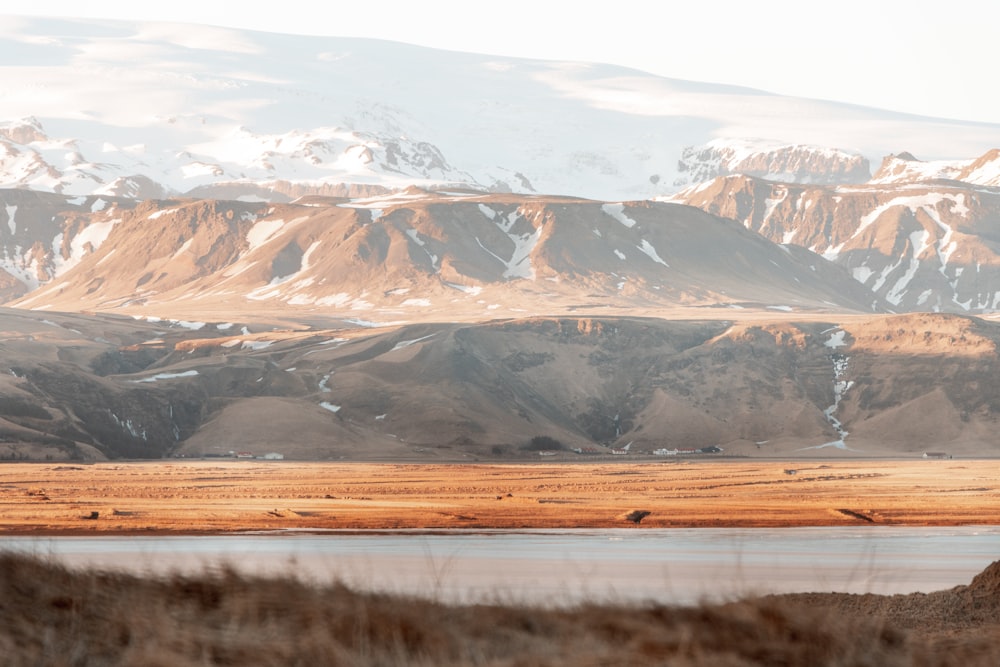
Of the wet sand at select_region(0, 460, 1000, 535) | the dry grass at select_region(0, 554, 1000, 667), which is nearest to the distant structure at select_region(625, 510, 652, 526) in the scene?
the wet sand at select_region(0, 460, 1000, 535)

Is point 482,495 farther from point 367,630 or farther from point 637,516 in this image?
point 367,630

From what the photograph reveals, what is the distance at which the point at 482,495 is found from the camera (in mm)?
77375

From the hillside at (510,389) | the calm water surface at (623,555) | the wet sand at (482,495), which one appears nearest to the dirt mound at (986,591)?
the calm water surface at (623,555)

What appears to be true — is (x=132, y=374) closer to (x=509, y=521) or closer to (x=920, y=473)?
(x=920, y=473)

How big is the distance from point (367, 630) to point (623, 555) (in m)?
34.3

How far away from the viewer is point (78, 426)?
120562mm

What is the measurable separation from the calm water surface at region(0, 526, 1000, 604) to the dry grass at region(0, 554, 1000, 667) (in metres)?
16.2

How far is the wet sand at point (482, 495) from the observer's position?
60.4 meters

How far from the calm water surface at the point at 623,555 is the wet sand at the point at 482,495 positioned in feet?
15.2

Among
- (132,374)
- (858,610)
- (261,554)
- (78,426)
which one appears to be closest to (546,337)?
(132,374)

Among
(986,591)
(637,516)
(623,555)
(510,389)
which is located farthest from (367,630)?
(510,389)

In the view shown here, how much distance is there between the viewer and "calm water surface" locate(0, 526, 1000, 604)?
107 feet

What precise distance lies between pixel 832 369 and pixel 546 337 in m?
33.2

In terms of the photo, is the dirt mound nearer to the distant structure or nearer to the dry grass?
the dry grass
